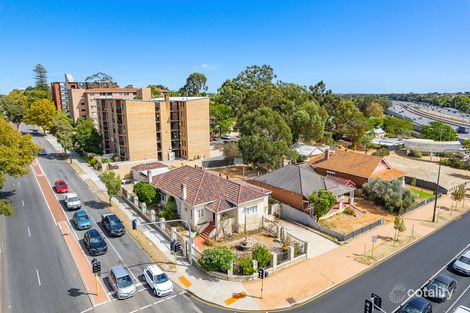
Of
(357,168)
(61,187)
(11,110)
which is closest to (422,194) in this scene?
(357,168)

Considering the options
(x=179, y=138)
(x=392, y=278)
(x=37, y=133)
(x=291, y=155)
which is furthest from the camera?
(x=37, y=133)

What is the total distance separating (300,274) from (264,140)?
3047 cm

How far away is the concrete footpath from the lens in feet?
73.0

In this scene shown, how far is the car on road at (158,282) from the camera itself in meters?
22.0

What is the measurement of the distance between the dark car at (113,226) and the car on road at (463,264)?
30.8 m

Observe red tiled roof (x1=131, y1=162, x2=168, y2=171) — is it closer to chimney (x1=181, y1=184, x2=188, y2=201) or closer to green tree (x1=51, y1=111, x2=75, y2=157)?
chimney (x1=181, y1=184, x2=188, y2=201)

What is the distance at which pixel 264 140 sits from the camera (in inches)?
2089

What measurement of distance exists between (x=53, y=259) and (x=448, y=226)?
4192 cm

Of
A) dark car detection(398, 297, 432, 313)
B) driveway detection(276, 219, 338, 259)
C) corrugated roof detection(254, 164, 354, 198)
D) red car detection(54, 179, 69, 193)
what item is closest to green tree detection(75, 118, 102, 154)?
red car detection(54, 179, 69, 193)

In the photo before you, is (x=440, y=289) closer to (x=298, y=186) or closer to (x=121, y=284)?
→ (x=298, y=186)

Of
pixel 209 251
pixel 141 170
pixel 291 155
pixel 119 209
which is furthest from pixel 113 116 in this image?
pixel 209 251

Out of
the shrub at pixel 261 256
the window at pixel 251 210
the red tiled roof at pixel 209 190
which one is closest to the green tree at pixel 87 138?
the red tiled roof at pixel 209 190

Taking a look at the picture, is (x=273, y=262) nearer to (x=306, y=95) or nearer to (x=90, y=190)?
(x=90, y=190)

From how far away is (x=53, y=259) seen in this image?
2658 cm
